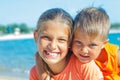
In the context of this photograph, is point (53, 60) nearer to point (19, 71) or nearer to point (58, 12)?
point (58, 12)

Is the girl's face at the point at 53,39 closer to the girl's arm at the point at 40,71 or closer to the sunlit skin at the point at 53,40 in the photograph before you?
the sunlit skin at the point at 53,40

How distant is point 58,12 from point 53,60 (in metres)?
0.38

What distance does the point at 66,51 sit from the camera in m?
2.89

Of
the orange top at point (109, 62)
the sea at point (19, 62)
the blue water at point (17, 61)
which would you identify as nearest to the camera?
the orange top at point (109, 62)

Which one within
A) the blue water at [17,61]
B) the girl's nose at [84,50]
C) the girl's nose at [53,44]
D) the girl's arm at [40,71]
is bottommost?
the blue water at [17,61]

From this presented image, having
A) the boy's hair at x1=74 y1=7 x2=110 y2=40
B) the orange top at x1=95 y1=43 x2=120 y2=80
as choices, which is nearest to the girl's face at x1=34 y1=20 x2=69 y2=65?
the boy's hair at x1=74 y1=7 x2=110 y2=40

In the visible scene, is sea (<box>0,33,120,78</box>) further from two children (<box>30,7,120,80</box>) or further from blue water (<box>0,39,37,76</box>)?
two children (<box>30,7,120,80</box>)

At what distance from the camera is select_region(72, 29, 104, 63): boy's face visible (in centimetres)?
278

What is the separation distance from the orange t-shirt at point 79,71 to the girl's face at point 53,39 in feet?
0.51

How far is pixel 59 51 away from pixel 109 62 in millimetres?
551

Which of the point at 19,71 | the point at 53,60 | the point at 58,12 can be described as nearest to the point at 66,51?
the point at 53,60

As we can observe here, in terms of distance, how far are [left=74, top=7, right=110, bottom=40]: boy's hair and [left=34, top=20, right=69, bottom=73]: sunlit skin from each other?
116 millimetres

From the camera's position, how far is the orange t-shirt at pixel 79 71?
2.94 metres

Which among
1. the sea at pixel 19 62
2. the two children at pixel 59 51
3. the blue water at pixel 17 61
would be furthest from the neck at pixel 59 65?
the blue water at pixel 17 61
